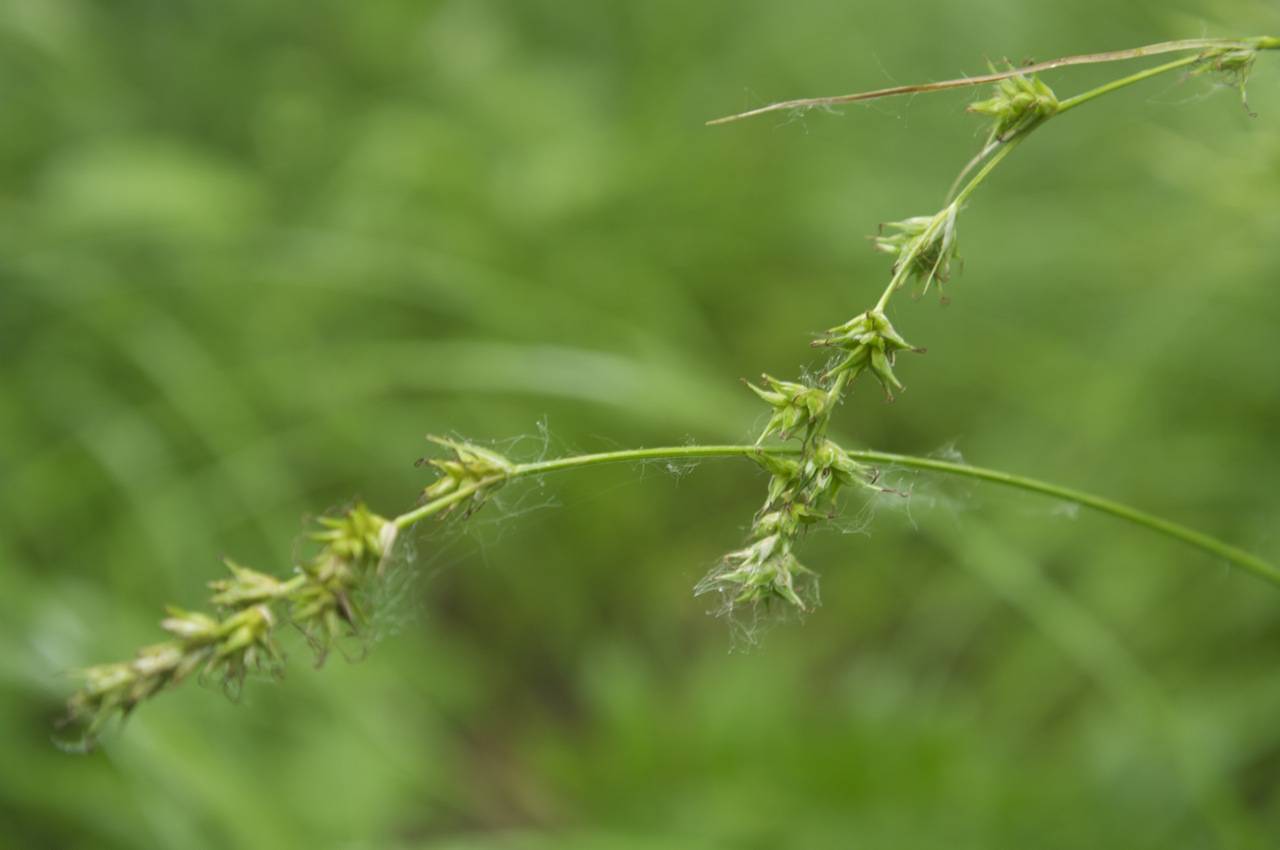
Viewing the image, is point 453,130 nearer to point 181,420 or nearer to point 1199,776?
point 181,420

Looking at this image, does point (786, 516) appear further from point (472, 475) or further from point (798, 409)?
point (472, 475)

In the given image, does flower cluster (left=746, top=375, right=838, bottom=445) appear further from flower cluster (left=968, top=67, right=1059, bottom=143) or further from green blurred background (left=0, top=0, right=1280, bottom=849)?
green blurred background (left=0, top=0, right=1280, bottom=849)

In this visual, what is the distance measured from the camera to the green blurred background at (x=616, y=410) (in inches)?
86.5

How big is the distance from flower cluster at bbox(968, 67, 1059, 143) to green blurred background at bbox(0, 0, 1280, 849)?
999mm

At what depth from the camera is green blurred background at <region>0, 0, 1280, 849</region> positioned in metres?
2.20

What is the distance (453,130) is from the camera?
11.8 ft

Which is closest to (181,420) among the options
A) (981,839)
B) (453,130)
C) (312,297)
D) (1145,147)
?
(312,297)

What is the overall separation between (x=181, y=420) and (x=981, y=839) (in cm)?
211

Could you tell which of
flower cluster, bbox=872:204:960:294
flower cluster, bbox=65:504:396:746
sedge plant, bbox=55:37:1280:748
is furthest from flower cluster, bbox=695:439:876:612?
Answer: flower cluster, bbox=65:504:396:746

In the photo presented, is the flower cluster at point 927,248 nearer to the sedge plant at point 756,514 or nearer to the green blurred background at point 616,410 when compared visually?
the sedge plant at point 756,514

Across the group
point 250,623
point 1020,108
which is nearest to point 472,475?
point 250,623

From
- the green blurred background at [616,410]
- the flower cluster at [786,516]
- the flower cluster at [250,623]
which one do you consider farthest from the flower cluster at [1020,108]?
the green blurred background at [616,410]

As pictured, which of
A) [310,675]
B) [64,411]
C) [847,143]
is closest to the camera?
[310,675]

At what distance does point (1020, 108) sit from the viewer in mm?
963
